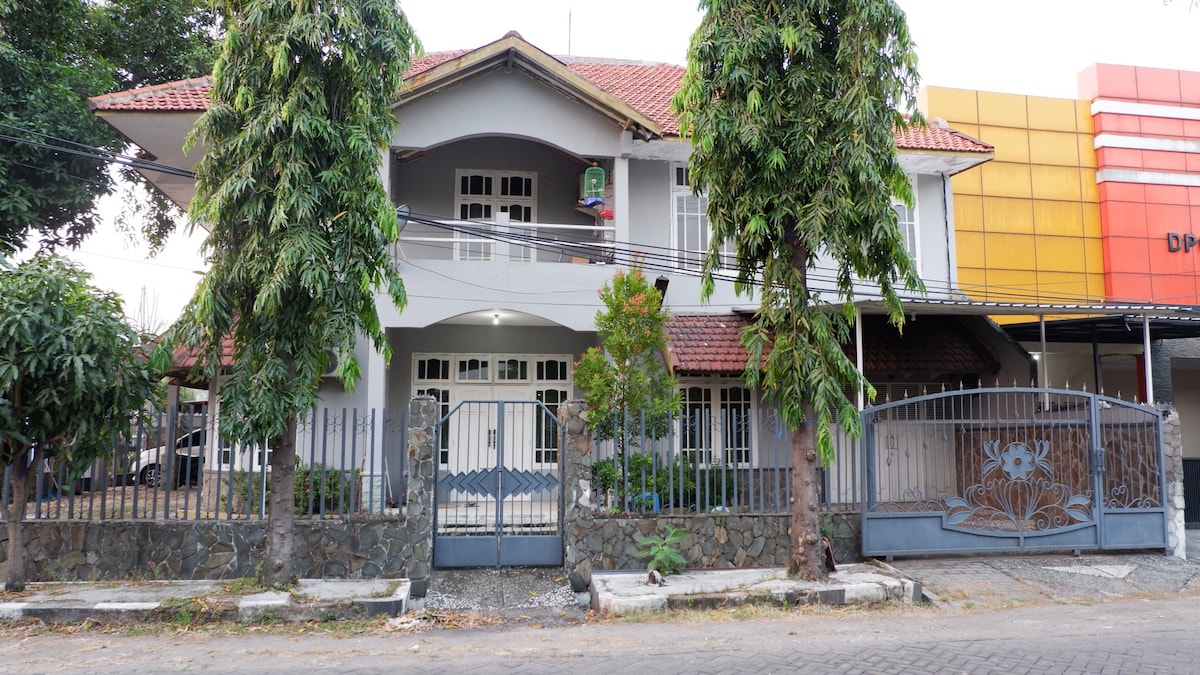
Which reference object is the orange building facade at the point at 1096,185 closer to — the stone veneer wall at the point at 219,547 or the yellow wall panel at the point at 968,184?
the yellow wall panel at the point at 968,184

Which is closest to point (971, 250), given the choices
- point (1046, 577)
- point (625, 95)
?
point (625, 95)

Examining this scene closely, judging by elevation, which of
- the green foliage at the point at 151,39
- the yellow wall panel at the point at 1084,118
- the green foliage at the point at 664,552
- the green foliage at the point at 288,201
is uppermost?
the yellow wall panel at the point at 1084,118

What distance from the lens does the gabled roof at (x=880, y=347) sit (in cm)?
1259

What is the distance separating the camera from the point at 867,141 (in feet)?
28.1

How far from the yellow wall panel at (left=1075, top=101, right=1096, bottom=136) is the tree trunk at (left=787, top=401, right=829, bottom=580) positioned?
2212cm

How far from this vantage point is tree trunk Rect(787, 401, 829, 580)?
8789mm

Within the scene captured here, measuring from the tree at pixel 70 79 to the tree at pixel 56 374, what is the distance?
213 inches

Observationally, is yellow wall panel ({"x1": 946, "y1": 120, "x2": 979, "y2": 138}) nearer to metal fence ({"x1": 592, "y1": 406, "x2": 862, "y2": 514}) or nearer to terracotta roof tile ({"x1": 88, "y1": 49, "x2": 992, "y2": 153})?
terracotta roof tile ({"x1": 88, "y1": 49, "x2": 992, "y2": 153})

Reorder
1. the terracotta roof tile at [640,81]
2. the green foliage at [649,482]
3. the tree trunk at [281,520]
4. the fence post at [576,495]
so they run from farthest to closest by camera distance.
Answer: the terracotta roof tile at [640,81]
the green foliage at [649,482]
the fence post at [576,495]
the tree trunk at [281,520]

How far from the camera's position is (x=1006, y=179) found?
80.7 ft

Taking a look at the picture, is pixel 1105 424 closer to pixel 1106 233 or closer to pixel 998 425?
pixel 998 425

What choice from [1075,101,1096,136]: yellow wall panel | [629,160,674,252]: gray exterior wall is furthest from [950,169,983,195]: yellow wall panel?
[629,160,674,252]: gray exterior wall

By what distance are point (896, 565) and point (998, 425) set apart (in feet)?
7.09

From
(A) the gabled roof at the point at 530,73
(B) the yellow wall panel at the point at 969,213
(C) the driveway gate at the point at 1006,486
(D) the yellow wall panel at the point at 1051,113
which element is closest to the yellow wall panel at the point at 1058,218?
(B) the yellow wall panel at the point at 969,213
